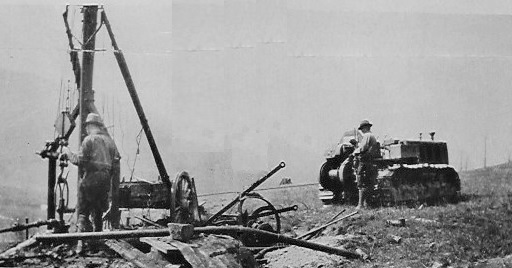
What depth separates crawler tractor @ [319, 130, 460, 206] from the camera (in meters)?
10.9

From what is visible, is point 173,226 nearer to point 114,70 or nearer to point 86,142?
point 86,142

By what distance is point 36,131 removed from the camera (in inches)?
565

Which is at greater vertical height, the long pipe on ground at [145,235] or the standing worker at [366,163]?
the standing worker at [366,163]

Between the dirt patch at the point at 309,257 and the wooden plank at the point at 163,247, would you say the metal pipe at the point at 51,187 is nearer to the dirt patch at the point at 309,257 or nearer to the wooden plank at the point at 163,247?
the wooden plank at the point at 163,247

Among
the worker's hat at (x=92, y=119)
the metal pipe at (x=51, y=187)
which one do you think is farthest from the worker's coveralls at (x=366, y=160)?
the metal pipe at (x=51, y=187)

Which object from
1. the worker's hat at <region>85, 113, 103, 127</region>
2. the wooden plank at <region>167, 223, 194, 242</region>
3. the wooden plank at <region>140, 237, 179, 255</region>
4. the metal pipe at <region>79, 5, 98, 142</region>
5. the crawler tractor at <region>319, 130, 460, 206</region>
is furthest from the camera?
the crawler tractor at <region>319, 130, 460, 206</region>

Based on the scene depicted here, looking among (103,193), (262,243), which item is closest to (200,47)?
(103,193)

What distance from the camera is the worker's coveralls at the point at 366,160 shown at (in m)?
10.7

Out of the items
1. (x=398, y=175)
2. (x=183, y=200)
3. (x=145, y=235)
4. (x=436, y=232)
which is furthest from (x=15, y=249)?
(x=398, y=175)

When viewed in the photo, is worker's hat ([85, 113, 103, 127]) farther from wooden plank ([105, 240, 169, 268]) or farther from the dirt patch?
the dirt patch

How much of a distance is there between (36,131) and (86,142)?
24.1 ft

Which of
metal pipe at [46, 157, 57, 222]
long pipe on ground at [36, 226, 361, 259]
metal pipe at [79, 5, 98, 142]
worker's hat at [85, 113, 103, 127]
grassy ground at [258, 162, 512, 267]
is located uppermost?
metal pipe at [79, 5, 98, 142]

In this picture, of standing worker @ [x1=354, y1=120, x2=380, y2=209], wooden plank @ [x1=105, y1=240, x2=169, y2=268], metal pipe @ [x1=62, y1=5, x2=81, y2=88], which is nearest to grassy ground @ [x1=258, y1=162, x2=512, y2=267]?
standing worker @ [x1=354, y1=120, x2=380, y2=209]

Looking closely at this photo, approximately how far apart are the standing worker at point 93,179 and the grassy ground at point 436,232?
12.8ft
